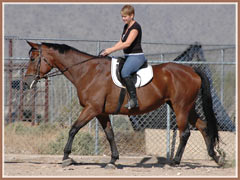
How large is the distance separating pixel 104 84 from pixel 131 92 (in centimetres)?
49

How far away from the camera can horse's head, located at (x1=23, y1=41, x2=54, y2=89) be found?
24.9 feet

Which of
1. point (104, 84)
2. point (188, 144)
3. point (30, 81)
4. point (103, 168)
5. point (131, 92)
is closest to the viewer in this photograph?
point (131, 92)

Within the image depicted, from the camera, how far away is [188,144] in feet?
32.0

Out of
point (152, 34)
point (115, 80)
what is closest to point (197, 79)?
→ point (115, 80)

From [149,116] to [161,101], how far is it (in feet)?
9.19

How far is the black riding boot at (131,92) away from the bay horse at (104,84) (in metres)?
0.16

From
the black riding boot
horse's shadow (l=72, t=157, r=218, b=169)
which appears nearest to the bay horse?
the black riding boot

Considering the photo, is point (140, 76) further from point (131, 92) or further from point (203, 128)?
point (203, 128)

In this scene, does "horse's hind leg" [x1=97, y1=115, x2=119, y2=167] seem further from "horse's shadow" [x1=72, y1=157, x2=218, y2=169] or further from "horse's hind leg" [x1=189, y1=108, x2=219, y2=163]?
"horse's hind leg" [x1=189, y1=108, x2=219, y2=163]

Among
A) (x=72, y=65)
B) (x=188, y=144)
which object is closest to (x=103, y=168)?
(x=72, y=65)

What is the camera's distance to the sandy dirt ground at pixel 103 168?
7.16m

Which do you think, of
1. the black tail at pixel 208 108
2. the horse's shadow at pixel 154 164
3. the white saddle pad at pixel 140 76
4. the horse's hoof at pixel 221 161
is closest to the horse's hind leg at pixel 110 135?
the horse's shadow at pixel 154 164

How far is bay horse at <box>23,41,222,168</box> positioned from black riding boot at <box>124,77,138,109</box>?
16cm

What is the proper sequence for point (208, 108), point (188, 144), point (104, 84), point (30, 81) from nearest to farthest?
1. point (104, 84)
2. point (30, 81)
3. point (208, 108)
4. point (188, 144)
